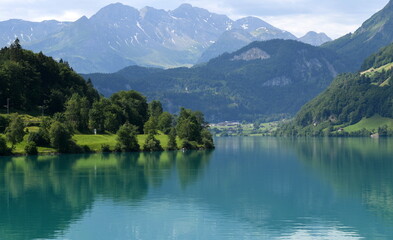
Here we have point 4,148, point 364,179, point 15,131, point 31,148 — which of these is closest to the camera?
point 364,179

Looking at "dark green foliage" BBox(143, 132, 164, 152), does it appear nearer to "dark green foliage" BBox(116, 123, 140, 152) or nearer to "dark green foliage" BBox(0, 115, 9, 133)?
"dark green foliage" BBox(116, 123, 140, 152)

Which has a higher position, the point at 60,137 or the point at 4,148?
the point at 60,137

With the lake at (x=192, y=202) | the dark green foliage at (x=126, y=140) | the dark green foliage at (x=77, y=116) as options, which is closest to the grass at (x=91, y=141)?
the dark green foliage at (x=126, y=140)

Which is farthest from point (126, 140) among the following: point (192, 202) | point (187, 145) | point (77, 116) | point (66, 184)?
point (192, 202)

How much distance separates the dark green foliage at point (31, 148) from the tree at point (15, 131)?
3.32 meters

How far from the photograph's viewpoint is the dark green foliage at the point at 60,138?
159 meters

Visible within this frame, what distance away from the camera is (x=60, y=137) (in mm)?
162125

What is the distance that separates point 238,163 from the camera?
149 meters

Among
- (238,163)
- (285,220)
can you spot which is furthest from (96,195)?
(238,163)

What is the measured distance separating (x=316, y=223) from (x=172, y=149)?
429 feet

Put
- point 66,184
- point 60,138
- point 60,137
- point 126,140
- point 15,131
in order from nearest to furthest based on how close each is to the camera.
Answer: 1. point 66,184
2. point 15,131
3. point 60,137
4. point 60,138
5. point 126,140

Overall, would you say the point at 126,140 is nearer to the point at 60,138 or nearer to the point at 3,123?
the point at 60,138

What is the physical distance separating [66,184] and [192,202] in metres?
29.8

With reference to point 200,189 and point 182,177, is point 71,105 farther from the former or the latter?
point 200,189
